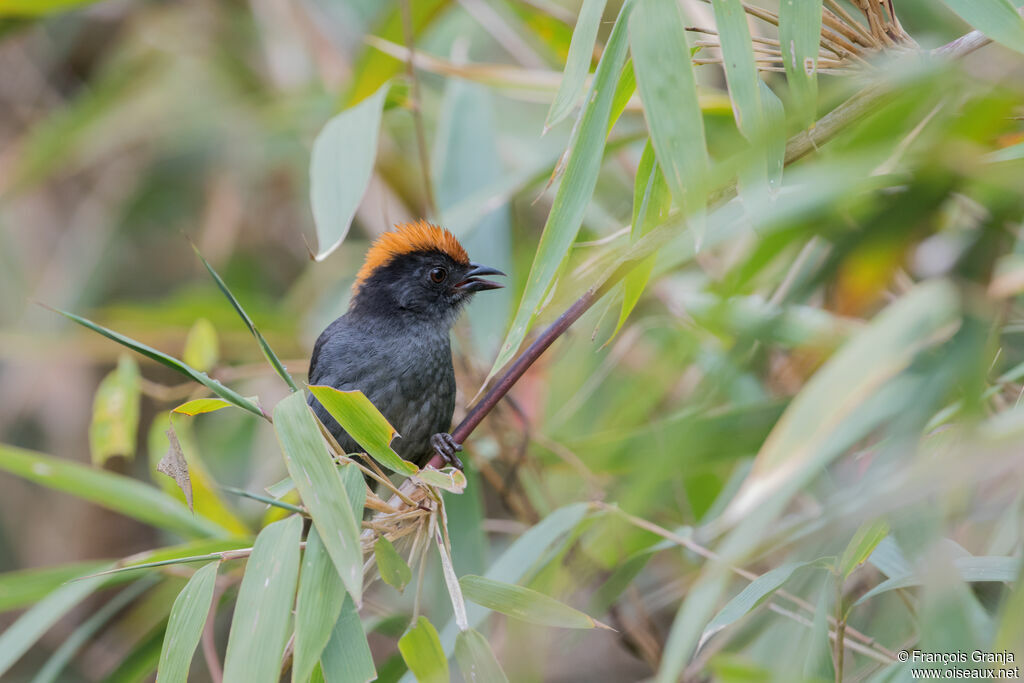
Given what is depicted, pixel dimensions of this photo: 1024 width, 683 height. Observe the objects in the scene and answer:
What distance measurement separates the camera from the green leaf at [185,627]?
178 cm

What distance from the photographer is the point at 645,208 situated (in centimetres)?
193

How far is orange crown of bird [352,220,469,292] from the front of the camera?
3.22 meters

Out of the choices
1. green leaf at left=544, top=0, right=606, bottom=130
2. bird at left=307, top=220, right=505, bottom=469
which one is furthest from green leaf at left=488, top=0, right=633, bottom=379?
bird at left=307, top=220, right=505, bottom=469

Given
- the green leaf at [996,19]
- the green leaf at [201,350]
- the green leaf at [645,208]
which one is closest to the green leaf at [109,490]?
the green leaf at [201,350]

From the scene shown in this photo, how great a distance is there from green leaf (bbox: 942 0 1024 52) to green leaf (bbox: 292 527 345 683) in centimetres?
155

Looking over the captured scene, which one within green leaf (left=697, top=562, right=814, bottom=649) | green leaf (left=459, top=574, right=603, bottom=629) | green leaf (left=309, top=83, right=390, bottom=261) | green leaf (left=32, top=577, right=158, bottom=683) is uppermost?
green leaf (left=309, top=83, right=390, bottom=261)

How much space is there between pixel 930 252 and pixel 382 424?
2038 millimetres

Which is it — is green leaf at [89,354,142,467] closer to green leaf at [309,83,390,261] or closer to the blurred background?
the blurred background

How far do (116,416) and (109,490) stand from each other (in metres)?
0.24

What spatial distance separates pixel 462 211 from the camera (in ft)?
11.0

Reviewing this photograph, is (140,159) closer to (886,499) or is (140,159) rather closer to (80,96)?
(80,96)

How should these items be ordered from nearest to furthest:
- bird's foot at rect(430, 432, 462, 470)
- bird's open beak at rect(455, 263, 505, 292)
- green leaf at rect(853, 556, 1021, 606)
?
1. green leaf at rect(853, 556, 1021, 606)
2. bird's foot at rect(430, 432, 462, 470)
3. bird's open beak at rect(455, 263, 505, 292)

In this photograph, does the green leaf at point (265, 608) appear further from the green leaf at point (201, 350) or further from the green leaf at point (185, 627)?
the green leaf at point (201, 350)

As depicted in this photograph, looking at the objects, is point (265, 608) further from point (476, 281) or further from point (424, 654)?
point (476, 281)
